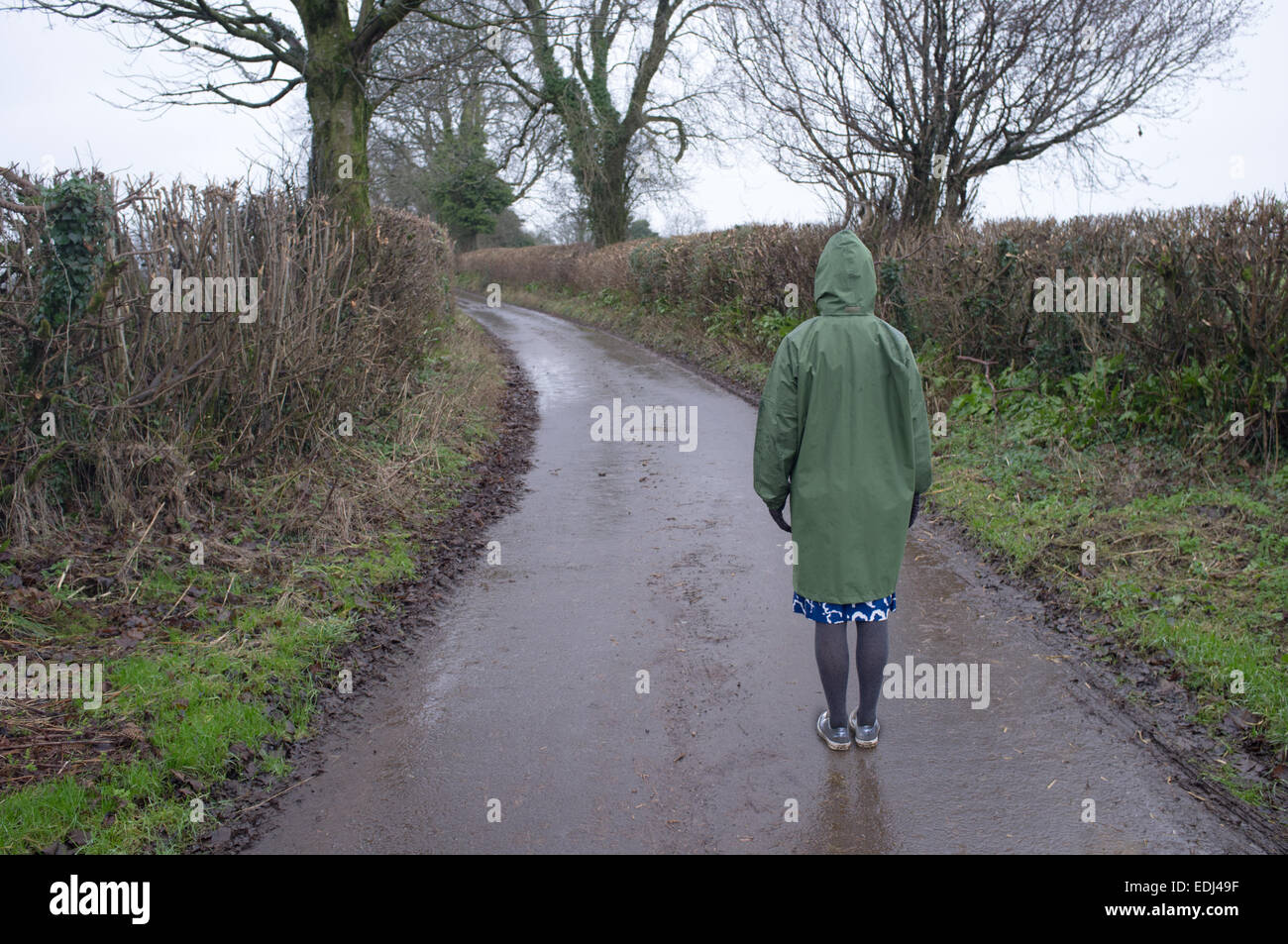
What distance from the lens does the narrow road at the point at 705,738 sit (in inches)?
138

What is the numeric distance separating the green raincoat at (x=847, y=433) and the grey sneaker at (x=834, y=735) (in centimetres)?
64

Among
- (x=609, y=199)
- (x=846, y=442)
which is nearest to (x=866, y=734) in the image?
(x=846, y=442)

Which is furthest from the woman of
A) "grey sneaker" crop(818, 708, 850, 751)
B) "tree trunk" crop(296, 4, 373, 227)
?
"tree trunk" crop(296, 4, 373, 227)

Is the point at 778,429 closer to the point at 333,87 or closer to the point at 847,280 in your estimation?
the point at 847,280

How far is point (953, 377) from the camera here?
10.5 m

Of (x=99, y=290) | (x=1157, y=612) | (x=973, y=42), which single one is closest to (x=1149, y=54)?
(x=973, y=42)

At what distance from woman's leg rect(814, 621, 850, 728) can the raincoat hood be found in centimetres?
137

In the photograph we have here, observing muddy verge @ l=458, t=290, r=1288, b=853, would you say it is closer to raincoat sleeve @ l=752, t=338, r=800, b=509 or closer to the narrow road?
the narrow road

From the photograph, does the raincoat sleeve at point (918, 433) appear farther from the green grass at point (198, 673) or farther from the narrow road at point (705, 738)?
the green grass at point (198, 673)

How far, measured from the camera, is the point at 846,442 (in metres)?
3.88

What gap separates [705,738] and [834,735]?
0.57 metres
